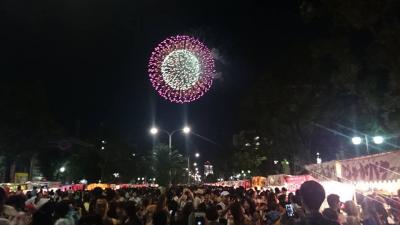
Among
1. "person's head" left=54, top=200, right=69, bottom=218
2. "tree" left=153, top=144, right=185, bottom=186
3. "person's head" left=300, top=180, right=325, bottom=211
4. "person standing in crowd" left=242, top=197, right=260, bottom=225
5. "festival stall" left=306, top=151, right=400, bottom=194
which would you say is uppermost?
"tree" left=153, top=144, right=185, bottom=186

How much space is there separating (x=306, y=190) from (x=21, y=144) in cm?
4641

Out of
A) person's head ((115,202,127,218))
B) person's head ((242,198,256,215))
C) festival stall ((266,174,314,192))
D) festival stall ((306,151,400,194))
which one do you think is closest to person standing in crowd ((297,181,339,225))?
person's head ((115,202,127,218))

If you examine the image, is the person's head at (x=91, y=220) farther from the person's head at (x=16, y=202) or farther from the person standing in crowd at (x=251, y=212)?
the person standing in crowd at (x=251, y=212)

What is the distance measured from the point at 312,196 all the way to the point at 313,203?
0.24 feet

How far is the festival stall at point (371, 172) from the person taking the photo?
9969 millimetres

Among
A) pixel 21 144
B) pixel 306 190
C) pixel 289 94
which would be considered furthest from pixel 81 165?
pixel 306 190

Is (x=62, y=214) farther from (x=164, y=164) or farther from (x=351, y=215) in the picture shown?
(x=164, y=164)

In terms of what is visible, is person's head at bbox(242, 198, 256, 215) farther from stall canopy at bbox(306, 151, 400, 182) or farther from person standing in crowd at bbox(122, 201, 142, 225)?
person standing in crowd at bbox(122, 201, 142, 225)

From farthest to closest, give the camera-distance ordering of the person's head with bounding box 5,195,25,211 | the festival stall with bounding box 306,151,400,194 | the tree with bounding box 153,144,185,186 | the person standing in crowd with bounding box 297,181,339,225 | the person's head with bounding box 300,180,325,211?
the tree with bounding box 153,144,185,186, the festival stall with bounding box 306,151,400,194, the person's head with bounding box 5,195,25,211, the person's head with bounding box 300,180,325,211, the person standing in crowd with bounding box 297,181,339,225

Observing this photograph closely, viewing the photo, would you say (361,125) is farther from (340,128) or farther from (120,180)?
(120,180)

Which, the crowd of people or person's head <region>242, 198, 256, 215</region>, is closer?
the crowd of people

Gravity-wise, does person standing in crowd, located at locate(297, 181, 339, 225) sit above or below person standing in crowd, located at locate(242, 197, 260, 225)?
above

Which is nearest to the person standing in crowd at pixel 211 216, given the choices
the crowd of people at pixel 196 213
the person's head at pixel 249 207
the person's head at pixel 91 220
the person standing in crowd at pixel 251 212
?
the crowd of people at pixel 196 213

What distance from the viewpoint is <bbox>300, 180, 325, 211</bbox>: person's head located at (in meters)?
4.16
